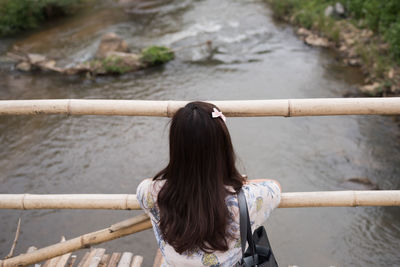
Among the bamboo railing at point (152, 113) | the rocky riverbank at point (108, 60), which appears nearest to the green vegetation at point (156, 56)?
the rocky riverbank at point (108, 60)

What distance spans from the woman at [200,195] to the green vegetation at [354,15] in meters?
6.86

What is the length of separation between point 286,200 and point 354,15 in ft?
31.5

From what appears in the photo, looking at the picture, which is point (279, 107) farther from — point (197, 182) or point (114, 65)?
point (114, 65)

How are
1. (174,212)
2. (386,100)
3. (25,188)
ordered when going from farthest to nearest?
(25,188) → (386,100) → (174,212)

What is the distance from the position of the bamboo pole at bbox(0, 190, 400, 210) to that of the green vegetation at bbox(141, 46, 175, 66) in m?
7.12

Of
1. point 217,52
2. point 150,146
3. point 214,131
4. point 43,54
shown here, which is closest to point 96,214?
point 150,146

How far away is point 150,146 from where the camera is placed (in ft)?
18.6

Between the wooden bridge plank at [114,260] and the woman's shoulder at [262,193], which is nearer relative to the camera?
the woman's shoulder at [262,193]

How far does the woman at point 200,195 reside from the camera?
4.15 ft

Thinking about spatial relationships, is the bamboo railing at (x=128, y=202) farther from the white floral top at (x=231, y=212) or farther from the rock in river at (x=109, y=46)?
the rock in river at (x=109, y=46)

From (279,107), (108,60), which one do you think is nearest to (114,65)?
(108,60)

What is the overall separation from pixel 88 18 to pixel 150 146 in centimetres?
867

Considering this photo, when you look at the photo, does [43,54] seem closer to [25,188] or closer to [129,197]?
[25,188]

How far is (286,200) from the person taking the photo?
5.62ft
